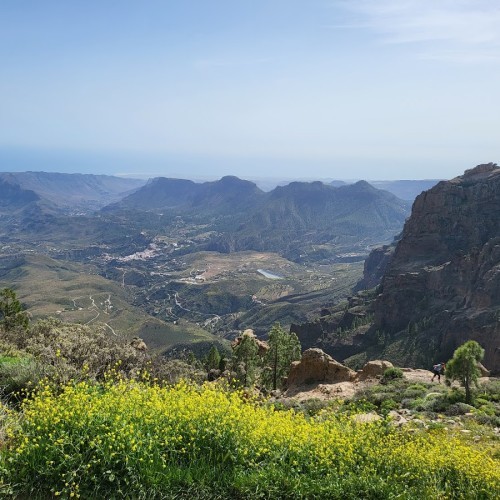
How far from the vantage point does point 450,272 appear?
12494cm

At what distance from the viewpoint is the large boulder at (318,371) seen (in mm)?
41781

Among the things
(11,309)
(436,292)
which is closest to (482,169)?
(436,292)

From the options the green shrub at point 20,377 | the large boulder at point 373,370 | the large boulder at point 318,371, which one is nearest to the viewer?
the green shrub at point 20,377

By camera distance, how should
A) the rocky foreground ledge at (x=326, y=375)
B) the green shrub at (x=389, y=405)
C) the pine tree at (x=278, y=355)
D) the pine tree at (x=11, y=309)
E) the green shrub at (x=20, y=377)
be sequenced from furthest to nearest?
the pine tree at (x=11, y=309) → the pine tree at (x=278, y=355) → the rocky foreground ledge at (x=326, y=375) → the green shrub at (x=389, y=405) → the green shrub at (x=20, y=377)

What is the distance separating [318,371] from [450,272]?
9595cm

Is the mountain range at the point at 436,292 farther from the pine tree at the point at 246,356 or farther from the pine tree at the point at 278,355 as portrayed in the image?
the pine tree at the point at 246,356

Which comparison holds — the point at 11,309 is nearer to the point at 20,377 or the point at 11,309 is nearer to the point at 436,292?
the point at 20,377

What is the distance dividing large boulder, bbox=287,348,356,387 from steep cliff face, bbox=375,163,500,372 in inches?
2013

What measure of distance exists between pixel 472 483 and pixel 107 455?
27.1 feet

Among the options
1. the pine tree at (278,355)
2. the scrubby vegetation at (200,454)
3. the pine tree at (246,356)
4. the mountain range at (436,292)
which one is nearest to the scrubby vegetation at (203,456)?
the scrubby vegetation at (200,454)

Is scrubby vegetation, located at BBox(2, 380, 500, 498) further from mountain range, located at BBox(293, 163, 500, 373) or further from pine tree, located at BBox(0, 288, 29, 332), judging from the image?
mountain range, located at BBox(293, 163, 500, 373)

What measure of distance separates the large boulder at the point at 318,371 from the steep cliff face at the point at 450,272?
5114 centimetres

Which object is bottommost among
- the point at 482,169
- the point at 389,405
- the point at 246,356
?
the point at 246,356

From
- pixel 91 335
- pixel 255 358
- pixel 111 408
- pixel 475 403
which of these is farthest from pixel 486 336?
pixel 111 408
